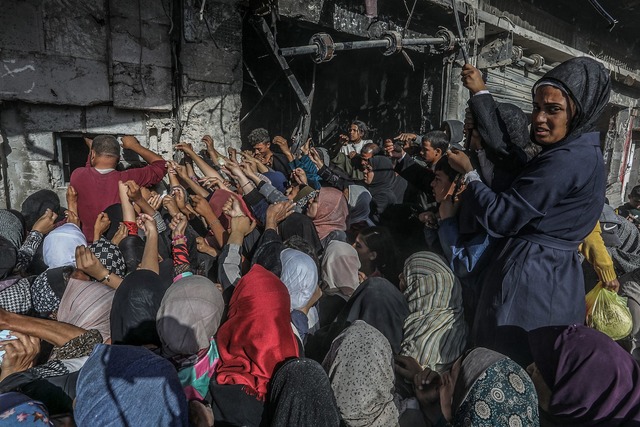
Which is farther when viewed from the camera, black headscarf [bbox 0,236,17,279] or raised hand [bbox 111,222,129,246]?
raised hand [bbox 111,222,129,246]

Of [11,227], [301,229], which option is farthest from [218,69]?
[11,227]

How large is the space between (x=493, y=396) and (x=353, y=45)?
14.5ft

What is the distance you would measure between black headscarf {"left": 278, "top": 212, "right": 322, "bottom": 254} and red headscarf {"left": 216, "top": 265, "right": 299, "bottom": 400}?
3.78 ft

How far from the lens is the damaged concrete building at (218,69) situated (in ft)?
12.5

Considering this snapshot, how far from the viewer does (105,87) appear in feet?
13.5

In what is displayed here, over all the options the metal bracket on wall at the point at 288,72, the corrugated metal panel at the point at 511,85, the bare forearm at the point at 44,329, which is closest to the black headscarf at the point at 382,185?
the metal bracket on wall at the point at 288,72

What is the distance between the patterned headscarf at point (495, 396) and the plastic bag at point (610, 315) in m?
1.55

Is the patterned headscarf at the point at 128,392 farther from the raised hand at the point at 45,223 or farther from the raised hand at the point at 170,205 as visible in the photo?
the raised hand at the point at 45,223

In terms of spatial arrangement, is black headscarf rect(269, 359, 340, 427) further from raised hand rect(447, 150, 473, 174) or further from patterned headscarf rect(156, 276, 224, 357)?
raised hand rect(447, 150, 473, 174)

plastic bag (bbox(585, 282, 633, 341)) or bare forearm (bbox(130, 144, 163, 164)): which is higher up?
bare forearm (bbox(130, 144, 163, 164))

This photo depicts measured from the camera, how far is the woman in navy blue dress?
181cm

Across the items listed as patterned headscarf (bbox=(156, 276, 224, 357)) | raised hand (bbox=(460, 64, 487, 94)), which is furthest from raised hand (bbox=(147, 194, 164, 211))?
raised hand (bbox=(460, 64, 487, 94))

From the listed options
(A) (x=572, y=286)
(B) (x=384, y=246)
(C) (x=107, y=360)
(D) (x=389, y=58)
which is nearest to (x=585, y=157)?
(A) (x=572, y=286)

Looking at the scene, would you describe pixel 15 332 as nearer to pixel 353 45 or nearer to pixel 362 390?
pixel 362 390
